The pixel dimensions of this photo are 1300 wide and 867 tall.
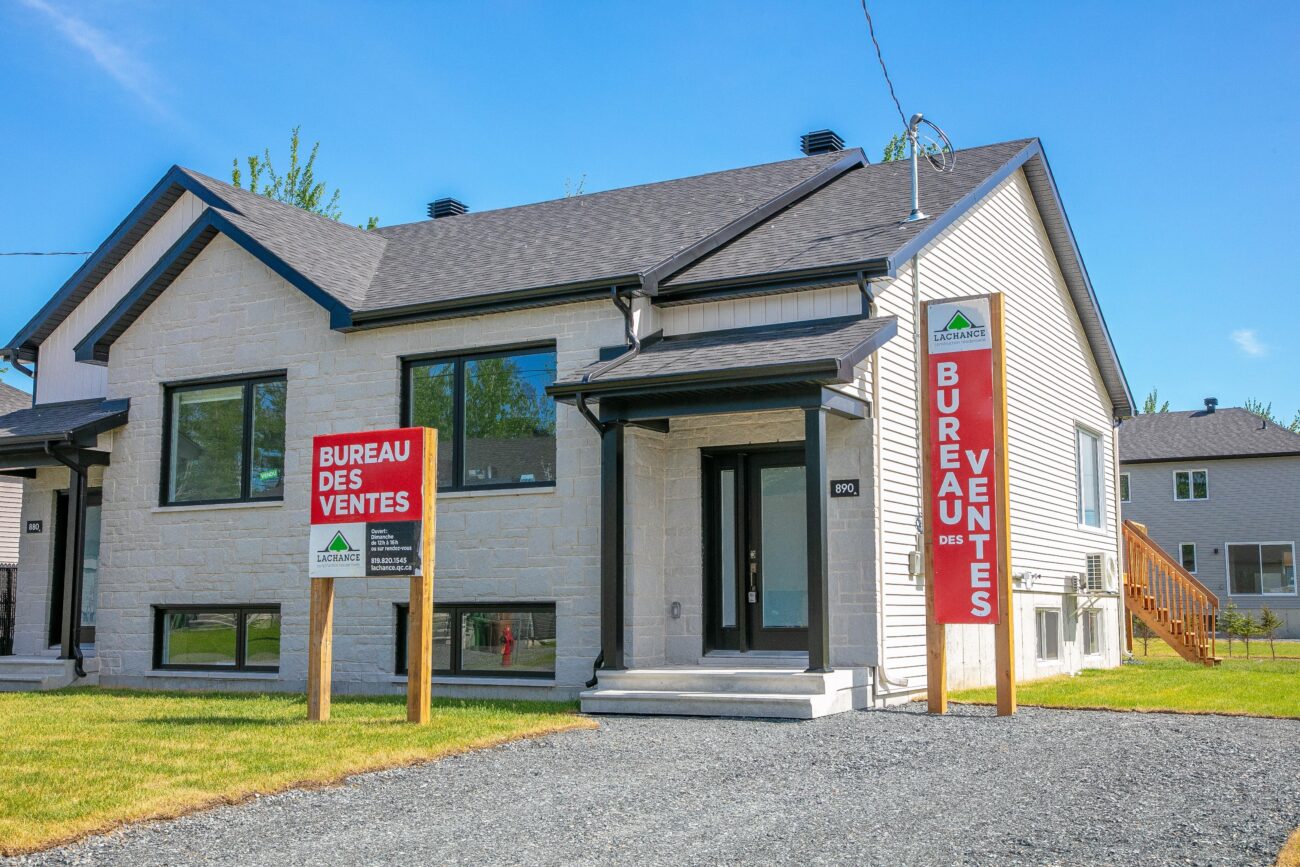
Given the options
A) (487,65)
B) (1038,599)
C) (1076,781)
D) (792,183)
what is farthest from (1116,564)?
(1076,781)

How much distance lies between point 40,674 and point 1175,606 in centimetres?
1626

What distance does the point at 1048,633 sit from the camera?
18.0 m

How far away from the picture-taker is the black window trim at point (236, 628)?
604 inches

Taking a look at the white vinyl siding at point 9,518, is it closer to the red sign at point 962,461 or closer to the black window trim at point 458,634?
the black window trim at point 458,634

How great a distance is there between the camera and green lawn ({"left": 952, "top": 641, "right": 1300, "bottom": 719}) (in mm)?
12039

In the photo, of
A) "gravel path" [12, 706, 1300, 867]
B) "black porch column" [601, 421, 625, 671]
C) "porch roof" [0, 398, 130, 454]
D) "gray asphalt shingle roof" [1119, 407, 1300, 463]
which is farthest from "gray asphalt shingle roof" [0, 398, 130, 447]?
"gray asphalt shingle roof" [1119, 407, 1300, 463]

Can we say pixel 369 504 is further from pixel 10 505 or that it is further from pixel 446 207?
pixel 10 505

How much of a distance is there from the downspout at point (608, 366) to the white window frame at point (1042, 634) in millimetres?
7067

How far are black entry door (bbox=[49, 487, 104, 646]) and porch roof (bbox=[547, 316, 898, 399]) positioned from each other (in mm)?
7980

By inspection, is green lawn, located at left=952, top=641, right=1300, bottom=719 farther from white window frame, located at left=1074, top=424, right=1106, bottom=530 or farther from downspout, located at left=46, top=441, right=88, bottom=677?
downspout, located at left=46, top=441, right=88, bottom=677

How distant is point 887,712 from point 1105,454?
11620mm

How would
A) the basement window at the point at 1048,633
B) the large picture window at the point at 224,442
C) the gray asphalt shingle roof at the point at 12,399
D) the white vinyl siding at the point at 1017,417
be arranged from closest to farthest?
the white vinyl siding at the point at 1017,417
the large picture window at the point at 224,442
the basement window at the point at 1048,633
the gray asphalt shingle roof at the point at 12,399

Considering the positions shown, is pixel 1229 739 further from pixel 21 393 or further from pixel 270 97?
pixel 21 393

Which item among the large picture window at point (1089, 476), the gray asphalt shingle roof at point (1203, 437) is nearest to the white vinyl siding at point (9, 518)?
the large picture window at point (1089, 476)
